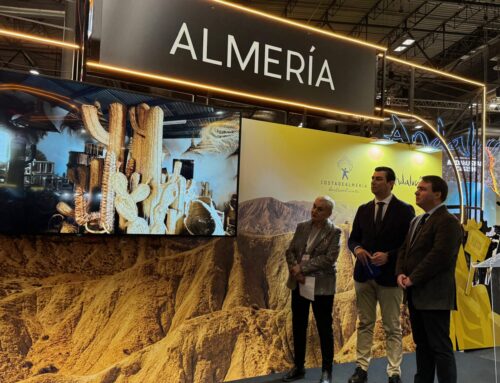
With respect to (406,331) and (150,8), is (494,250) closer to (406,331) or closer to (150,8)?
(406,331)

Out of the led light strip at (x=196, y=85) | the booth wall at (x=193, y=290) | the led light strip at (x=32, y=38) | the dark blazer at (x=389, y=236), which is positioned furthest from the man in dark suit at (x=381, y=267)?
the led light strip at (x=32, y=38)

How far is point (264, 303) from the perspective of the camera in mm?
A: 3811

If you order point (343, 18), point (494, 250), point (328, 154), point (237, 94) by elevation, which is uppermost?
point (343, 18)

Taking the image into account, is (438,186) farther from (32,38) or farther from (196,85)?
(32,38)

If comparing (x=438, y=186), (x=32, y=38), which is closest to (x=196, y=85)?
(x=32, y=38)

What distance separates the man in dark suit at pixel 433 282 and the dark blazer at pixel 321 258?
598 mm

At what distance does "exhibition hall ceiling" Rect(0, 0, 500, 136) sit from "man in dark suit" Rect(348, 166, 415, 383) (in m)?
5.70

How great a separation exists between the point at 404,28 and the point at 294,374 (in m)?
8.77

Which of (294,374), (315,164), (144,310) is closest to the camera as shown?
(144,310)

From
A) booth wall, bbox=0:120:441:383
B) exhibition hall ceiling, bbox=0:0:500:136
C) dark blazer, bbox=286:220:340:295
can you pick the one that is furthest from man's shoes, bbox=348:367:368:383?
exhibition hall ceiling, bbox=0:0:500:136

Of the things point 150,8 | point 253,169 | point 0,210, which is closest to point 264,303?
point 253,169

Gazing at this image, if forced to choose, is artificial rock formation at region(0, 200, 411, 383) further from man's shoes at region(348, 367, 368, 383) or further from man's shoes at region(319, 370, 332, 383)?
man's shoes at region(348, 367, 368, 383)

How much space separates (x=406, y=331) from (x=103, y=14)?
388cm

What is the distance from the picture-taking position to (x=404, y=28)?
10.2 metres
